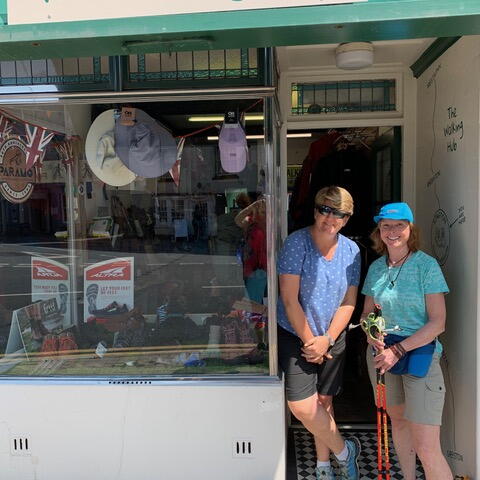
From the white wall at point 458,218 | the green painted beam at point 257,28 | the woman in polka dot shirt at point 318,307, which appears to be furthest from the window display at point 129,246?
the white wall at point 458,218

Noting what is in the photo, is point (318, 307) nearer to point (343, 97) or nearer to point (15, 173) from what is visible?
point (343, 97)

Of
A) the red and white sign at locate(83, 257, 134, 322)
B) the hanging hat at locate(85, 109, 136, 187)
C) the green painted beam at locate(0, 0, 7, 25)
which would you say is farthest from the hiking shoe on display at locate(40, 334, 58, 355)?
the green painted beam at locate(0, 0, 7, 25)

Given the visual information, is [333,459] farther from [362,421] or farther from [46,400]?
[46,400]

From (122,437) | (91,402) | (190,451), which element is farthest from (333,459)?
(91,402)

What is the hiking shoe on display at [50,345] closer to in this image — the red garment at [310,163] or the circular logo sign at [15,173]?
the circular logo sign at [15,173]

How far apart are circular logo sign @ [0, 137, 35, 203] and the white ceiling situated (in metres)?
1.75

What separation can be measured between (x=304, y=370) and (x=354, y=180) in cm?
209

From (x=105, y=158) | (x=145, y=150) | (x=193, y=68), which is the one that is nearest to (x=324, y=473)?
(x=145, y=150)

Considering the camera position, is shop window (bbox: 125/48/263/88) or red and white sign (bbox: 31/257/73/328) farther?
red and white sign (bbox: 31/257/73/328)

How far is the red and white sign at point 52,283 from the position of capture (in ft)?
10.7

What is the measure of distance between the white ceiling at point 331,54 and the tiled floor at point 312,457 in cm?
257

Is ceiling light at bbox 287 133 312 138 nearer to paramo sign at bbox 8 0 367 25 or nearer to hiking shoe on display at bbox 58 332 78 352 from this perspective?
paramo sign at bbox 8 0 367 25

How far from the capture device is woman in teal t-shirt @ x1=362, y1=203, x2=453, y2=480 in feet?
7.80

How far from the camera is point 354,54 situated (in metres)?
3.01
